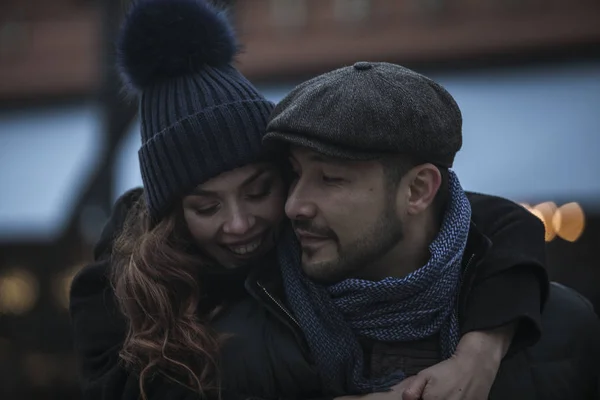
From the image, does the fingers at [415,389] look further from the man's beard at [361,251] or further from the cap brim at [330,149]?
the cap brim at [330,149]

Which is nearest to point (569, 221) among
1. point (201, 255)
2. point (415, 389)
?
point (201, 255)

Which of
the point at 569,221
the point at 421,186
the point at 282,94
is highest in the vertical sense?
the point at 421,186

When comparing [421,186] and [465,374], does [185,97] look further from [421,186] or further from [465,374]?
[465,374]

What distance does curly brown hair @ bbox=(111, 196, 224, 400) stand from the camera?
2176 millimetres

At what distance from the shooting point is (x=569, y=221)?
6.98 metres

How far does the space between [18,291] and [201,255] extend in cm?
549

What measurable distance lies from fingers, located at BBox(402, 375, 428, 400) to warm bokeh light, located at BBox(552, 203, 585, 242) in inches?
201

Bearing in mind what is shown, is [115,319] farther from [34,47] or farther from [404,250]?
[34,47]

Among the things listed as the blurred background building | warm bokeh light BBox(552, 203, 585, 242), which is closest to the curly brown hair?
the blurred background building

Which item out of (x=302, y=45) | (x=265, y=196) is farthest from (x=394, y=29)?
(x=265, y=196)

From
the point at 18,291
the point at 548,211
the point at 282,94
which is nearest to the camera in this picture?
the point at 548,211

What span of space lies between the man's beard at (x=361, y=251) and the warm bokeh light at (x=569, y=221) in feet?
16.5

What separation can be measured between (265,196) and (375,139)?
491 millimetres

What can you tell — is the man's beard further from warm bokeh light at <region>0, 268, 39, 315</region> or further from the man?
warm bokeh light at <region>0, 268, 39, 315</region>
